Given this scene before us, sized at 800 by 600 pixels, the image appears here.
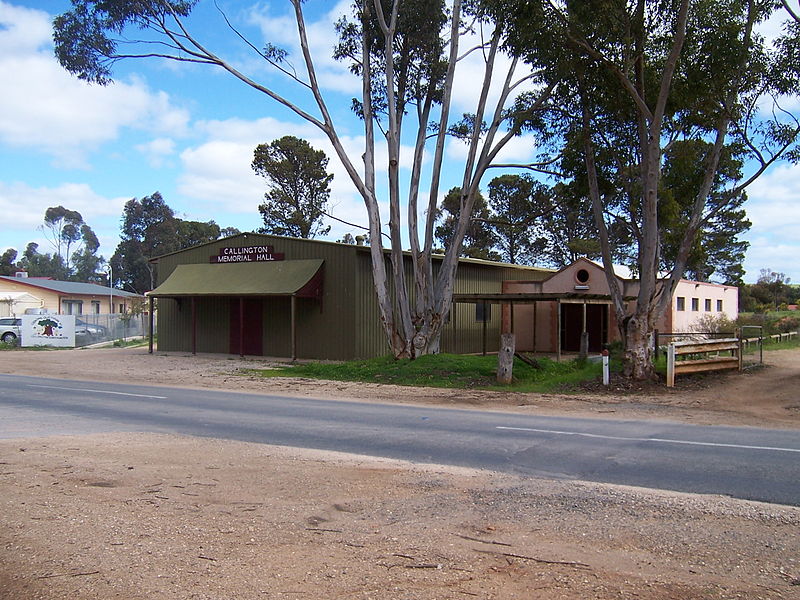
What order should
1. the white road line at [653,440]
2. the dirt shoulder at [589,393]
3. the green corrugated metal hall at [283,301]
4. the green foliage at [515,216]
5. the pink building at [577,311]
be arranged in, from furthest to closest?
1. the green foliage at [515,216]
2. the pink building at [577,311]
3. the green corrugated metal hall at [283,301]
4. the dirt shoulder at [589,393]
5. the white road line at [653,440]

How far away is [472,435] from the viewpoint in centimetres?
1080

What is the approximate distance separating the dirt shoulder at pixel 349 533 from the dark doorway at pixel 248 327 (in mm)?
20405

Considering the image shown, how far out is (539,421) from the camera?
1248 cm

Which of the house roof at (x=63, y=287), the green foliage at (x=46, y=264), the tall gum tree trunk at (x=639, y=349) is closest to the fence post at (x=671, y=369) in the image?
the tall gum tree trunk at (x=639, y=349)

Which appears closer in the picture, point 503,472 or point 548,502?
point 548,502

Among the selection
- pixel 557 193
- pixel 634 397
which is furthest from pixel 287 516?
pixel 557 193

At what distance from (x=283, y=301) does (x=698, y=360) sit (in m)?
16.2

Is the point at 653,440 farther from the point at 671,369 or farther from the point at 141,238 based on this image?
the point at 141,238

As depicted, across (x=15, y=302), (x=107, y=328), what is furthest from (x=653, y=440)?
(x=15, y=302)

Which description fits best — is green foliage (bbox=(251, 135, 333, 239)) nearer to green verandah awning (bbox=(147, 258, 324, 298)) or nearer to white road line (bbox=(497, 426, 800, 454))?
A: green verandah awning (bbox=(147, 258, 324, 298))

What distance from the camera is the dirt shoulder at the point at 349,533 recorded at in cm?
455

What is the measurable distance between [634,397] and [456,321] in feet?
53.5

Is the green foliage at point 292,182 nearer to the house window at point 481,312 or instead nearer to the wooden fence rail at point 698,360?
the house window at point 481,312

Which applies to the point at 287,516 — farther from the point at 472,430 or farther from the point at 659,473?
the point at 472,430
